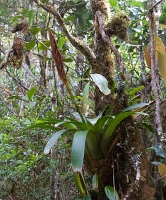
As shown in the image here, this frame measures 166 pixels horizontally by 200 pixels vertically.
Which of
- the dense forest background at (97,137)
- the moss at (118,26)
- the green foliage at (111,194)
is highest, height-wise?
the moss at (118,26)

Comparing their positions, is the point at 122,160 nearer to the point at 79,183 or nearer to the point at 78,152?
the point at 79,183

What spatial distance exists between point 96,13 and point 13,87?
171cm

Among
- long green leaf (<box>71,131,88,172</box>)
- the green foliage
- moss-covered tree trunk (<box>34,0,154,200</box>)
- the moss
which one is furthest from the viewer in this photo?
the moss

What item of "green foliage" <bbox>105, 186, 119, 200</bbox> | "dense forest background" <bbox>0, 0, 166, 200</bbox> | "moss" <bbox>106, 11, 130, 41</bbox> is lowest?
"green foliage" <bbox>105, 186, 119, 200</bbox>

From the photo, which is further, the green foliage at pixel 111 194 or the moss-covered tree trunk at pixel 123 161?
the moss-covered tree trunk at pixel 123 161

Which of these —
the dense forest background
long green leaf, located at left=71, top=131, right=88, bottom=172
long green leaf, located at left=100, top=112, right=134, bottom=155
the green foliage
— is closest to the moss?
the dense forest background

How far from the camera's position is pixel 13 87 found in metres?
2.96

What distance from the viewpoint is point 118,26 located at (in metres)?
1.49

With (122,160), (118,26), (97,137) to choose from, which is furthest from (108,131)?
(118,26)

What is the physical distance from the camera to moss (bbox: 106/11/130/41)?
1.49 meters

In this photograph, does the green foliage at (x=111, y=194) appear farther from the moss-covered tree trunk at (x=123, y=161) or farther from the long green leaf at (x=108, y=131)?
the long green leaf at (x=108, y=131)

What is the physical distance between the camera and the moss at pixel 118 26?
1.49 m

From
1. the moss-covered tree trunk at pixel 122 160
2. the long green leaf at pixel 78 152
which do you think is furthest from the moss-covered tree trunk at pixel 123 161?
the long green leaf at pixel 78 152

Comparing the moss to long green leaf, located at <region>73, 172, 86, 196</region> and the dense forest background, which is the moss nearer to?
the dense forest background
